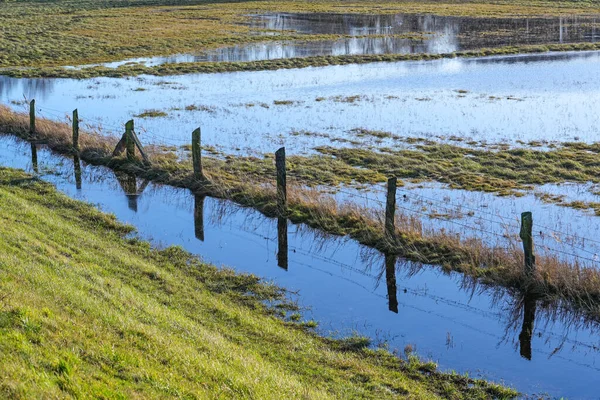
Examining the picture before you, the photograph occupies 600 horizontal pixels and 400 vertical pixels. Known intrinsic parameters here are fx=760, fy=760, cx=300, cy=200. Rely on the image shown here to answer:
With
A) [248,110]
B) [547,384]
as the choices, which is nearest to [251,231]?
[547,384]

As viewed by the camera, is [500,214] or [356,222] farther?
[500,214]

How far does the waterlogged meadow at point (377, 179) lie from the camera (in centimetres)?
1662

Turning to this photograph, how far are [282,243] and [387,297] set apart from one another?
179 inches

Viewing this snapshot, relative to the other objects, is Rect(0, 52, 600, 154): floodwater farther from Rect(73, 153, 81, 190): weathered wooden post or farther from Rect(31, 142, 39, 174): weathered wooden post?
Rect(73, 153, 81, 190): weathered wooden post

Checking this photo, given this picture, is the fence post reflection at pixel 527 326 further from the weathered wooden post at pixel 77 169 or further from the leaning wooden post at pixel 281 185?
the weathered wooden post at pixel 77 169

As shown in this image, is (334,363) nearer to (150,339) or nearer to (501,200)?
(150,339)

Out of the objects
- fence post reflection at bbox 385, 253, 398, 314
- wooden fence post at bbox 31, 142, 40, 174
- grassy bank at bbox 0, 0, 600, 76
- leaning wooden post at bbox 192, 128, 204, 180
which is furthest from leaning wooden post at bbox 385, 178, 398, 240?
grassy bank at bbox 0, 0, 600, 76

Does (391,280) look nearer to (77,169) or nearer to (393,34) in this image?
(77,169)

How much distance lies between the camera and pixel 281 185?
23.8 m

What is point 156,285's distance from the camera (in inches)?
658

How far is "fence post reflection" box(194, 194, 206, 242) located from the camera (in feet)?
73.9

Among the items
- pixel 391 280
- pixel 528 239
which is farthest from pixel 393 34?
pixel 528 239

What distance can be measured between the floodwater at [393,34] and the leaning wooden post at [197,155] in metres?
38.6

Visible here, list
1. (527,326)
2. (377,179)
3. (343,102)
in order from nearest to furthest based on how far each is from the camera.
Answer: (527,326), (377,179), (343,102)
